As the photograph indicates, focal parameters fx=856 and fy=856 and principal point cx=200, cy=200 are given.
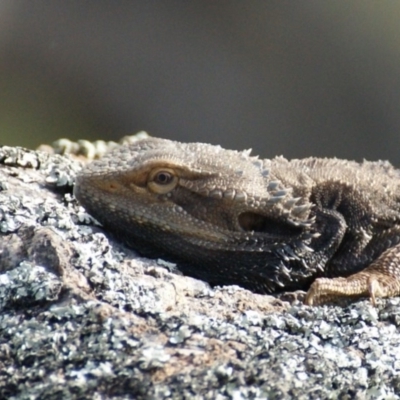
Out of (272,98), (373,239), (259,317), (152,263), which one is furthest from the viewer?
(272,98)

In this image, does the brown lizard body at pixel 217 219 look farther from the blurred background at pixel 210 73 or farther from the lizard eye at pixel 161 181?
the blurred background at pixel 210 73

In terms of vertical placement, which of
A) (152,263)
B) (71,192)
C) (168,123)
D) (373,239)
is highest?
(168,123)

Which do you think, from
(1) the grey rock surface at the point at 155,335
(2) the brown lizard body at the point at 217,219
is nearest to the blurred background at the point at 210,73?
(2) the brown lizard body at the point at 217,219

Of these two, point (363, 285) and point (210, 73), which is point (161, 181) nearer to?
point (363, 285)

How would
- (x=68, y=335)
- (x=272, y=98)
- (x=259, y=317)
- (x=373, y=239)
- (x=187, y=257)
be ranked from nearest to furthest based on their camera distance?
(x=68, y=335)
(x=259, y=317)
(x=187, y=257)
(x=373, y=239)
(x=272, y=98)

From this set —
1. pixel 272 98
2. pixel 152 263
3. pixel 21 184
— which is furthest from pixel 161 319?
pixel 272 98

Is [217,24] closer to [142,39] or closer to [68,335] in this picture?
[142,39]

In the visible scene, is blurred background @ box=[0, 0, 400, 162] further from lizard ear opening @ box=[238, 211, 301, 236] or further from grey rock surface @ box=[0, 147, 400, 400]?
grey rock surface @ box=[0, 147, 400, 400]

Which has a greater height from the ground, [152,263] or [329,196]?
[329,196]
